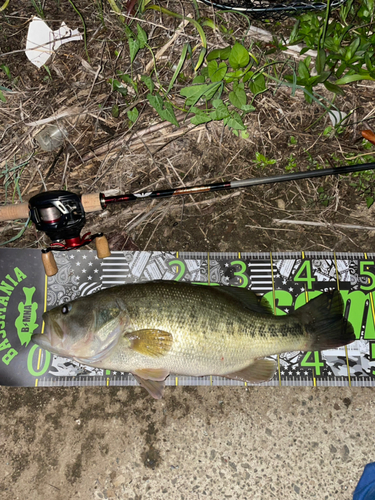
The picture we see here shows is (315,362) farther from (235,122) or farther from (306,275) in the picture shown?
(235,122)

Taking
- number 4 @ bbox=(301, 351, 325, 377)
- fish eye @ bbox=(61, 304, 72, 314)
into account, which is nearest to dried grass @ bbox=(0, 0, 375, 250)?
fish eye @ bbox=(61, 304, 72, 314)

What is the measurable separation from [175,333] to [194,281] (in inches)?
26.5

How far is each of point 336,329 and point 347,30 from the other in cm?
251

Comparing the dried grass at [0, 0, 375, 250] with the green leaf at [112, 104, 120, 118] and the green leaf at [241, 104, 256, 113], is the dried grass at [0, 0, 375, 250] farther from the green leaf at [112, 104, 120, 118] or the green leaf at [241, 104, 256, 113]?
the green leaf at [241, 104, 256, 113]

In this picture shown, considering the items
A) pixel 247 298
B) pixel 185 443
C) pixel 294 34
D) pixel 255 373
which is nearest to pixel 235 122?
pixel 294 34

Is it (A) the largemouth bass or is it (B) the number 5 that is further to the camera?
(B) the number 5

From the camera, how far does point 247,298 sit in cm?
267

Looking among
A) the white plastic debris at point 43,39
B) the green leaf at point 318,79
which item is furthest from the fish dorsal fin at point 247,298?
the white plastic debris at point 43,39

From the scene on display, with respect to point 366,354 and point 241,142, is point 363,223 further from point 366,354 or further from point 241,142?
point 241,142

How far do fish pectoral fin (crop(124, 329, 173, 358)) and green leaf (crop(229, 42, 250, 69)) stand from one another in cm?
229

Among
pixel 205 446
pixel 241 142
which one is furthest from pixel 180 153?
pixel 205 446

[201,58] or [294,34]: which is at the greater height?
[294,34]

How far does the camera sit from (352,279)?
2.92 metres

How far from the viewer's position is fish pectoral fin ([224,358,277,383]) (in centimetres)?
258
